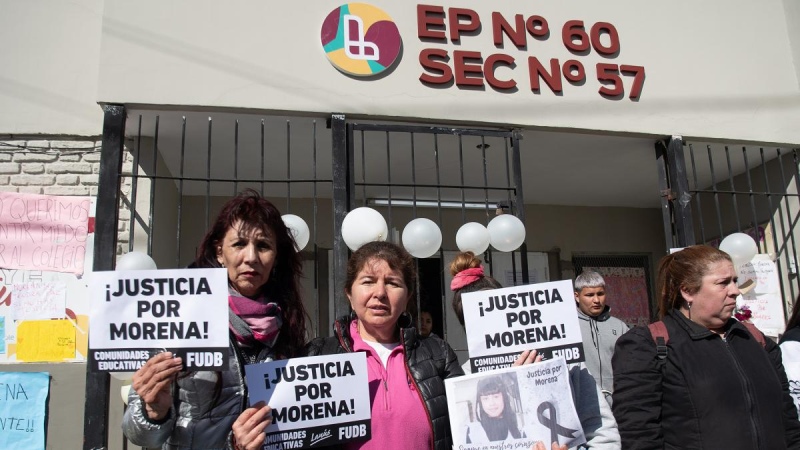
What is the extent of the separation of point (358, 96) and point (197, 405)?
11.2ft

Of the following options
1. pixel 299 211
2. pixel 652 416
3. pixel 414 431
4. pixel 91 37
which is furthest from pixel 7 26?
pixel 652 416

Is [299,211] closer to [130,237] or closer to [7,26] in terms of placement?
[130,237]

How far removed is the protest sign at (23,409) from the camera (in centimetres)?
465

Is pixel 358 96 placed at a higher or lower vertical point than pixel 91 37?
lower

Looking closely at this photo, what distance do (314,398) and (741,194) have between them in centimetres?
574

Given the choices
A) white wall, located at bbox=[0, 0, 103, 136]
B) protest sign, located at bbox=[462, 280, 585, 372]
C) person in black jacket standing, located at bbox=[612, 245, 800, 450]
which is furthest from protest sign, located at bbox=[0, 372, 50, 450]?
person in black jacket standing, located at bbox=[612, 245, 800, 450]

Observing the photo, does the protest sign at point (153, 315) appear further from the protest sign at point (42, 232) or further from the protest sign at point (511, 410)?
the protest sign at point (42, 232)

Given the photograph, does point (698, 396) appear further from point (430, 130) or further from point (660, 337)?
point (430, 130)

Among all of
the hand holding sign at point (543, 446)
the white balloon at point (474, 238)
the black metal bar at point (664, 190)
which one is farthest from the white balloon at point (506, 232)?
the hand holding sign at point (543, 446)

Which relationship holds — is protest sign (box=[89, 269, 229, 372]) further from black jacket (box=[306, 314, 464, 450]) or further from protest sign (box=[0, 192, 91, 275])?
protest sign (box=[0, 192, 91, 275])

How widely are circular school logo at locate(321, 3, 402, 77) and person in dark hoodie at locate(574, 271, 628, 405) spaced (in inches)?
93.5

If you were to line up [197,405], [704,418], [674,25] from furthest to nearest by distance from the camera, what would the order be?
[674,25] < [704,418] < [197,405]

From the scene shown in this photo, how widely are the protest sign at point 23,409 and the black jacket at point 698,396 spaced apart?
4.26 m

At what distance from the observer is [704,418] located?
2346mm
